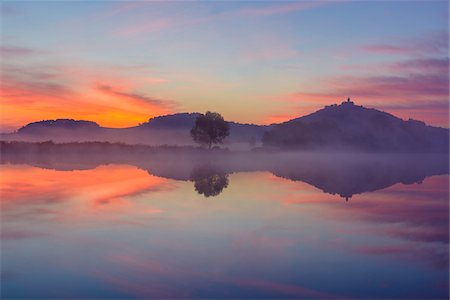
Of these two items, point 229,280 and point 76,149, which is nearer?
point 229,280

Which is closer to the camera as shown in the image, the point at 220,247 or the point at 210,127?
the point at 220,247

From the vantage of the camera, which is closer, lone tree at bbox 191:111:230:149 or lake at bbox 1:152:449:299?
lake at bbox 1:152:449:299

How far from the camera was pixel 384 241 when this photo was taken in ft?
64.2

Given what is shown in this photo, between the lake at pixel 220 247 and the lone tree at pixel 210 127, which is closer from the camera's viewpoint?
the lake at pixel 220 247

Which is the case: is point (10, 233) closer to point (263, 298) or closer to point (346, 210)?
point (263, 298)

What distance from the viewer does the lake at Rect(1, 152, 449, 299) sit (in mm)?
13477

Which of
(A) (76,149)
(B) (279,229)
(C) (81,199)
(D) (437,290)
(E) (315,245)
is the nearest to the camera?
(D) (437,290)

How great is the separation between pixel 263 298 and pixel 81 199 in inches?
856

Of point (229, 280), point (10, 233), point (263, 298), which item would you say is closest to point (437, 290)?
point (263, 298)

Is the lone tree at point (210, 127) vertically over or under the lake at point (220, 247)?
over

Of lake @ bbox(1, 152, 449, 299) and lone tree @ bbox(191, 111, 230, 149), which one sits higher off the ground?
lone tree @ bbox(191, 111, 230, 149)

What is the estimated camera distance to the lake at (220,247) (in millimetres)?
13477

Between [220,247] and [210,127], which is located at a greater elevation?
[210,127]

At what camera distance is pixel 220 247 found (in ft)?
58.3
